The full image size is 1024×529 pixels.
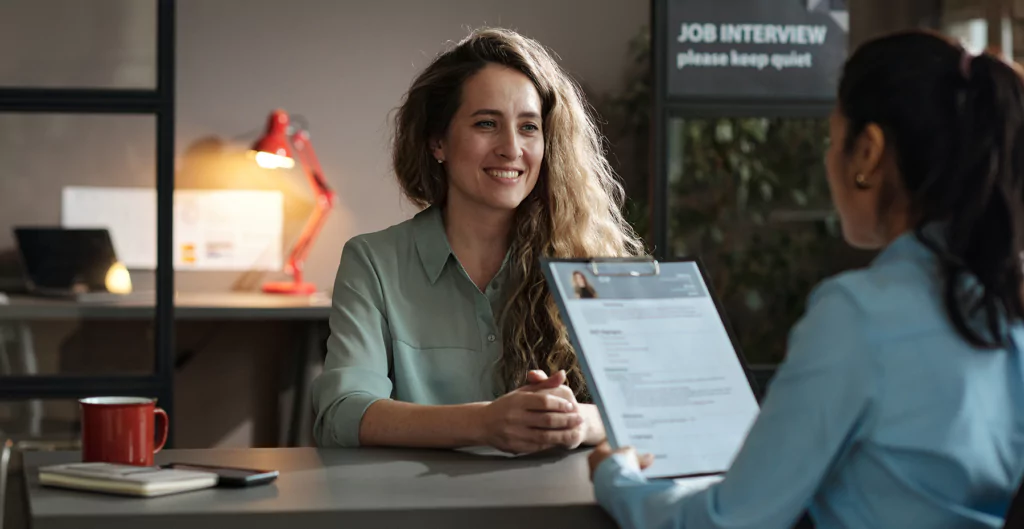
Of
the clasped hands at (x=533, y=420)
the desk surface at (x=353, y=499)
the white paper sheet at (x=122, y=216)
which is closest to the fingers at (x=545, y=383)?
the clasped hands at (x=533, y=420)

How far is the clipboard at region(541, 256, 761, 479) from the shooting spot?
48.4 inches

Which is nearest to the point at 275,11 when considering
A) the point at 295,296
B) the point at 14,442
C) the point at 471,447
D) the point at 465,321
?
the point at 295,296

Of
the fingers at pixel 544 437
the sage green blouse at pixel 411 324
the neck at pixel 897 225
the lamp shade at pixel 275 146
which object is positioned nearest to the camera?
the neck at pixel 897 225

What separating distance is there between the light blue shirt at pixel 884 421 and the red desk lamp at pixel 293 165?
4.03 meters

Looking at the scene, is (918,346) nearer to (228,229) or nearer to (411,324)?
(411,324)

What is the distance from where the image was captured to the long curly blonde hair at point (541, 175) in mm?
1909

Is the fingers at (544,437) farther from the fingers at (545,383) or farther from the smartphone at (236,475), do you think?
the smartphone at (236,475)

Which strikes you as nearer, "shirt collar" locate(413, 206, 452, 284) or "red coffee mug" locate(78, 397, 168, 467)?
"red coffee mug" locate(78, 397, 168, 467)

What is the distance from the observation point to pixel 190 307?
4.26 metres

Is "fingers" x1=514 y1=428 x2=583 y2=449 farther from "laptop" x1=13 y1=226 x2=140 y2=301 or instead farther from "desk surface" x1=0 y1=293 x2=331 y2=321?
"laptop" x1=13 y1=226 x2=140 y2=301

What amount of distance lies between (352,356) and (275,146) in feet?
10.7

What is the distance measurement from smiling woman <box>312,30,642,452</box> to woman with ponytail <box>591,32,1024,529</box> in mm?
690

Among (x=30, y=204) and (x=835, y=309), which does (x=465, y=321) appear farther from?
(x=30, y=204)

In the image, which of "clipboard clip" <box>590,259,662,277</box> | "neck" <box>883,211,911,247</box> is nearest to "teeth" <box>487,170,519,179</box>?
"clipboard clip" <box>590,259,662,277</box>
